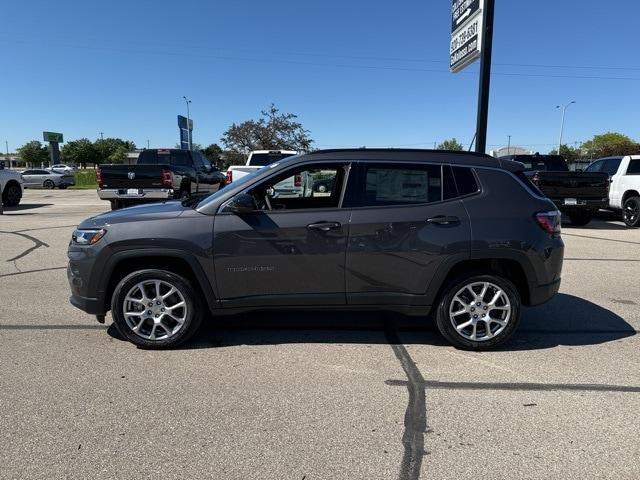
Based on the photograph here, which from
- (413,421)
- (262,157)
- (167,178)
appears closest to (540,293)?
(413,421)

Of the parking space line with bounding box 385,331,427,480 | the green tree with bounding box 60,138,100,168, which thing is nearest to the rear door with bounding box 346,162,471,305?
the parking space line with bounding box 385,331,427,480

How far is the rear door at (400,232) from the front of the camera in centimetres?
428

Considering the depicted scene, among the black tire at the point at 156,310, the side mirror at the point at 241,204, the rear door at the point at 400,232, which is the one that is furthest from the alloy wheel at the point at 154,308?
the rear door at the point at 400,232

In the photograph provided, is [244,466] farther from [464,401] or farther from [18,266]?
[18,266]

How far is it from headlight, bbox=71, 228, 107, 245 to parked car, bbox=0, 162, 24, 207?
609 inches

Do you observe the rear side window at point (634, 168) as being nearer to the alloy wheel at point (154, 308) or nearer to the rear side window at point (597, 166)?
the rear side window at point (597, 166)

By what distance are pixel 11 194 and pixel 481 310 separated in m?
18.7

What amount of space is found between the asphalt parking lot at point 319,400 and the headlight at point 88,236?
936 millimetres

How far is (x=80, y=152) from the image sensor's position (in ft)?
367

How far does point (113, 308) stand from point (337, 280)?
6.32 feet

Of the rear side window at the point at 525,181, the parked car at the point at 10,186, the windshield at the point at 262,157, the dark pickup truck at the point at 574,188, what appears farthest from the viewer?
the parked car at the point at 10,186

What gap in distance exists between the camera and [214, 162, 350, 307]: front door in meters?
4.25

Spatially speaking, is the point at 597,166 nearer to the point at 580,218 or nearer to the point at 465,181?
the point at 580,218

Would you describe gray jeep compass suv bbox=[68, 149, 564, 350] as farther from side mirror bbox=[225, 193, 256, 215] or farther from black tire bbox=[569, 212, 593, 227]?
black tire bbox=[569, 212, 593, 227]
